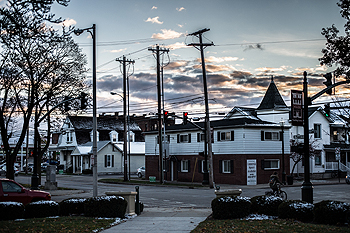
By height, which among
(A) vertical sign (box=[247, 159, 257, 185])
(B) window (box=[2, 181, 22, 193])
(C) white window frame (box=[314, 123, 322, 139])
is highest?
(C) white window frame (box=[314, 123, 322, 139])

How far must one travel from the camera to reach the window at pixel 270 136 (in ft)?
140

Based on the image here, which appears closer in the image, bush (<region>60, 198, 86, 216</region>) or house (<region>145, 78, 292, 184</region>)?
bush (<region>60, 198, 86, 216</region>)

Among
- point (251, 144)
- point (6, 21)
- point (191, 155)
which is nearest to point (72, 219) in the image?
point (6, 21)

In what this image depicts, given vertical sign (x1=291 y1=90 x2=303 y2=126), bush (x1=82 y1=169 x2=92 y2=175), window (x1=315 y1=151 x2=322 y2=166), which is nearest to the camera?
vertical sign (x1=291 y1=90 x2=303 y2=126)

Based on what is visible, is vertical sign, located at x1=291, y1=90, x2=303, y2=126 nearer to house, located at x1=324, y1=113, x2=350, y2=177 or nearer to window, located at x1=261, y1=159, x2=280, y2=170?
window, located at x1=261, y1=159, x2=280, y2=170

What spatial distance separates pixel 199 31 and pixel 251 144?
42.5 feet

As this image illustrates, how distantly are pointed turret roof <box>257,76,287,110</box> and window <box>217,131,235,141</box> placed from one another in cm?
1587

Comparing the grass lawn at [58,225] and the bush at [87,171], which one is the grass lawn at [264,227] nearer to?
the grass lawn at [58,225]

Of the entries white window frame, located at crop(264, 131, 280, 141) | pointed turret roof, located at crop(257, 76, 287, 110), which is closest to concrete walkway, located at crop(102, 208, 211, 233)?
white window frame, located at crop(264, 131, 280, 141)

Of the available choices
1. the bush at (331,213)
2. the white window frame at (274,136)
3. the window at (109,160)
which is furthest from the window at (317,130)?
the bush at (331,213)

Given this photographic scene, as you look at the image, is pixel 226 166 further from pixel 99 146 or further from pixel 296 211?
pixel 99 146

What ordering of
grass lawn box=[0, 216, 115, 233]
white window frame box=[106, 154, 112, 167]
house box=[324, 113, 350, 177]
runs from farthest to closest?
white window frame box=[106, 154, 112, 167] < house box=[324, 113, 350, 177] < grass lawn box=[0, 216, 115, 233]

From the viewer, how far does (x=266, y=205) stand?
15.3 meters

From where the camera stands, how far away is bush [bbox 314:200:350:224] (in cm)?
1282
